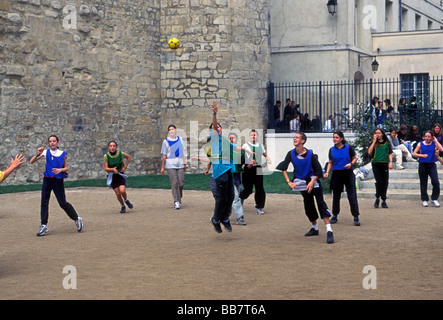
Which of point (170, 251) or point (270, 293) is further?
point (170, 251)

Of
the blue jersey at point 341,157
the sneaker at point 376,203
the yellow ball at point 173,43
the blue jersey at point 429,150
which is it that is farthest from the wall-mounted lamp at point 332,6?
the blue jersey at point 341,157

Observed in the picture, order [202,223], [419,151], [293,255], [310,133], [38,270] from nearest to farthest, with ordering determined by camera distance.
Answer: [38,270] → [293,255] → [202,223] → [419,151] → [310,133]

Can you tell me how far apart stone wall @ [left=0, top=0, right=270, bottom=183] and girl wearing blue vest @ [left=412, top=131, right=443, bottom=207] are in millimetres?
9906

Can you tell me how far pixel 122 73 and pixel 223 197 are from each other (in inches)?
515

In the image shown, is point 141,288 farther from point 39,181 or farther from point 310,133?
point 310,133

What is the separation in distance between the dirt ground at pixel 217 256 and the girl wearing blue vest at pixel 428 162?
48 centimetres

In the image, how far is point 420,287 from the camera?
7.00 meters

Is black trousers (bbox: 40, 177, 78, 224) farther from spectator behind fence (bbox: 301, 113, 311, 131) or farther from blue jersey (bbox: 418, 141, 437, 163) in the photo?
spectator behind fence (bbox: 301, 113, 311, 131)

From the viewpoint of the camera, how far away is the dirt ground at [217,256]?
690 centimetres

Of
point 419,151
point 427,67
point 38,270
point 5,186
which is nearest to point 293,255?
point 38,270

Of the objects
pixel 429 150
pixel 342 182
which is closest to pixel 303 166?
pixel 342 182

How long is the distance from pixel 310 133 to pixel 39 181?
933 cm

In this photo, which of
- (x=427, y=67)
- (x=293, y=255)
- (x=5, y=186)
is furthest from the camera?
(x=427, y=67)

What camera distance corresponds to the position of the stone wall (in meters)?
19.2
